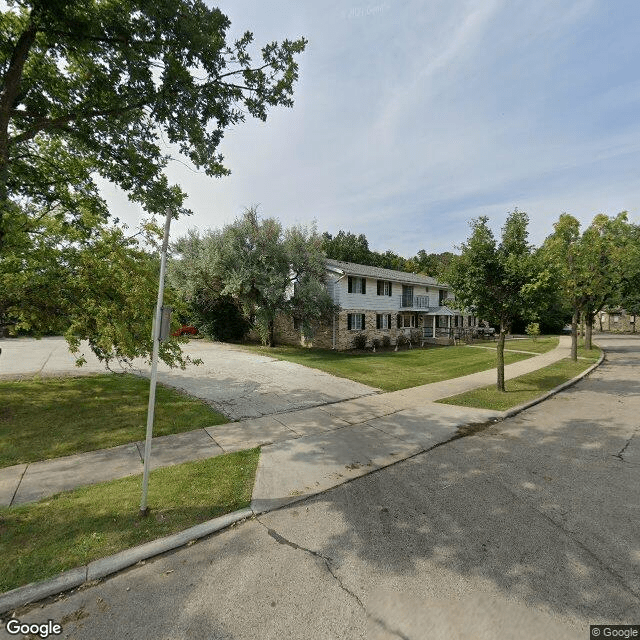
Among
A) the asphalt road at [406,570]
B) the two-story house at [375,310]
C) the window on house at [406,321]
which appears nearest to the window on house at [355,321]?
the two-story house at [375,310]

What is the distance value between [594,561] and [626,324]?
67.7 meters

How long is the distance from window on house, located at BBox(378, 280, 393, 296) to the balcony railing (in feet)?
6.03

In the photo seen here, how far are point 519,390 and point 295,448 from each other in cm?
891

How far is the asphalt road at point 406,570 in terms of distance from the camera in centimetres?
257

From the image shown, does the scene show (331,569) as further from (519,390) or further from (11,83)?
(519,390)

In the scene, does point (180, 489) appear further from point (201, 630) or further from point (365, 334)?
point (365, 334)

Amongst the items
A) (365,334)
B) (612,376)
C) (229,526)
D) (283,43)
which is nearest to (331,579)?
(229,526)

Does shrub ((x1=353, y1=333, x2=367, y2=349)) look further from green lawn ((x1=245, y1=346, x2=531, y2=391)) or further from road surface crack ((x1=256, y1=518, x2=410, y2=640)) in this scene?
road surface crack ((x1=256, y1=518, x2=410, y2=640))

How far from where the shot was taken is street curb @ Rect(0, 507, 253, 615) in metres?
2.77

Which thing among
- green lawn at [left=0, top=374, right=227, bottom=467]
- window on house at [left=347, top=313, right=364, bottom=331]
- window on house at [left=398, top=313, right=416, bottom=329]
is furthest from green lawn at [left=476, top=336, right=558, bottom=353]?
green lawn at [left=0, top=374, right=227, bottom=467]

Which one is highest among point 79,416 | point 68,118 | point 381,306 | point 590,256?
point 590,256

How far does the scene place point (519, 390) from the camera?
35.6ft

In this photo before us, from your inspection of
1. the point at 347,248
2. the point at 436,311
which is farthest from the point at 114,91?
the point at 347,248

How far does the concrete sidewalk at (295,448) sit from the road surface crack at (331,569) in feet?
1.77
